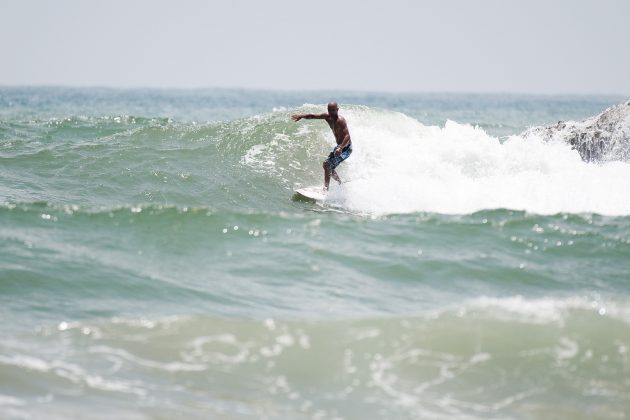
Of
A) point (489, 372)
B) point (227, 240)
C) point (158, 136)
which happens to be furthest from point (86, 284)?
point (158, 136)

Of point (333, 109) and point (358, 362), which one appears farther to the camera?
point (333, 109)

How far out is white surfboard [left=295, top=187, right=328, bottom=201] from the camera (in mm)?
13992

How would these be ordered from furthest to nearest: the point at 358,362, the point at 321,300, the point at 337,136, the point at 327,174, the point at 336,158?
the point at 337,136 < the point at 336,158 < the point at 327,174 < the point at 321,300 < the point at 358,362

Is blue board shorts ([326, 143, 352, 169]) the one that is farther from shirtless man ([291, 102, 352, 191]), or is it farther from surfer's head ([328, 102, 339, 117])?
surfer's head ([328, 102, 339, 117])

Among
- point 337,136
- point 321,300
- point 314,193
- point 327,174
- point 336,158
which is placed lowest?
point 321,300

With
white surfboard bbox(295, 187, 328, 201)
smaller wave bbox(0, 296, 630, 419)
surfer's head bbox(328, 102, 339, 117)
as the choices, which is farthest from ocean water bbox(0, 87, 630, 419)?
surfer's head bbox(328, 102, 339, 117)

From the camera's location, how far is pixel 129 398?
20.0 ft

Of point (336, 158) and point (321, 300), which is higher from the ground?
point (336, 158)

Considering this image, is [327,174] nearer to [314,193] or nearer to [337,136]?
[314,193]

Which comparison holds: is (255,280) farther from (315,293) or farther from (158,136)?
(158,136)

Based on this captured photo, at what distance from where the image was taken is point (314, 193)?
1423 cm

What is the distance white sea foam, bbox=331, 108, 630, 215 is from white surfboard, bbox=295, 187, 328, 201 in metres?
0.22

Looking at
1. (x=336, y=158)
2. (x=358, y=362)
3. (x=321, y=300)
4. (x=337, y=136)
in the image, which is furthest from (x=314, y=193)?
(x=358, y=362)

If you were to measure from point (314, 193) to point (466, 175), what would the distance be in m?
3.22
